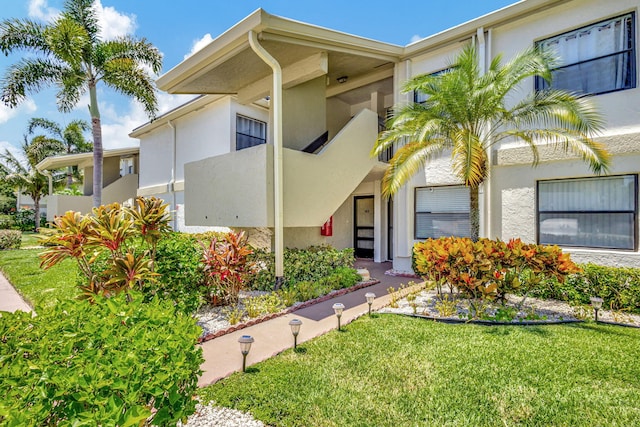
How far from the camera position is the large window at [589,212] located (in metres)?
7.74

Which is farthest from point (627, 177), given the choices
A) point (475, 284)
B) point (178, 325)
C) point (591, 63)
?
point (178, 325)

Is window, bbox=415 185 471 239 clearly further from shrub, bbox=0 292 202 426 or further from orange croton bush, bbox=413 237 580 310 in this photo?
shrub, bbox=0 292 202 426

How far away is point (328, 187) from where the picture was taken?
9.70 metres

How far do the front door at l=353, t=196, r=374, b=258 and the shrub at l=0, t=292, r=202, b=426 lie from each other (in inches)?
486

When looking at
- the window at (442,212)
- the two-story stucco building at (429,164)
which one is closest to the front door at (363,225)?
the two-story stucco building at (429,164)

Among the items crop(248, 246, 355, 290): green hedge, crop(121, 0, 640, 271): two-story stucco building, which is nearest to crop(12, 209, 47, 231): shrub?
crop(121, 0, 640, 271): two-story stucco building

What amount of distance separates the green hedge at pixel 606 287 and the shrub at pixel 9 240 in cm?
2514

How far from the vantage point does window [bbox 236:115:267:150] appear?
15.1 meters

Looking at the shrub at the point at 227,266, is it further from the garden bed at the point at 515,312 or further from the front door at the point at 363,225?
the front door at the point at 363,225

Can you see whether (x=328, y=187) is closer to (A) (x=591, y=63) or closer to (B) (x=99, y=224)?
(B) (x=99, y=224)

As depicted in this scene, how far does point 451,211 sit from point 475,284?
13.4 feet

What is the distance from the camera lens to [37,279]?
1050 cm

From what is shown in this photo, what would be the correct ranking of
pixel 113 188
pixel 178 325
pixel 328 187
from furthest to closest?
pixel 113 188 → pixel 328 187 → pixel 178 325

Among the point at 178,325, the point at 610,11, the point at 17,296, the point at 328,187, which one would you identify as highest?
the point at 610,11
